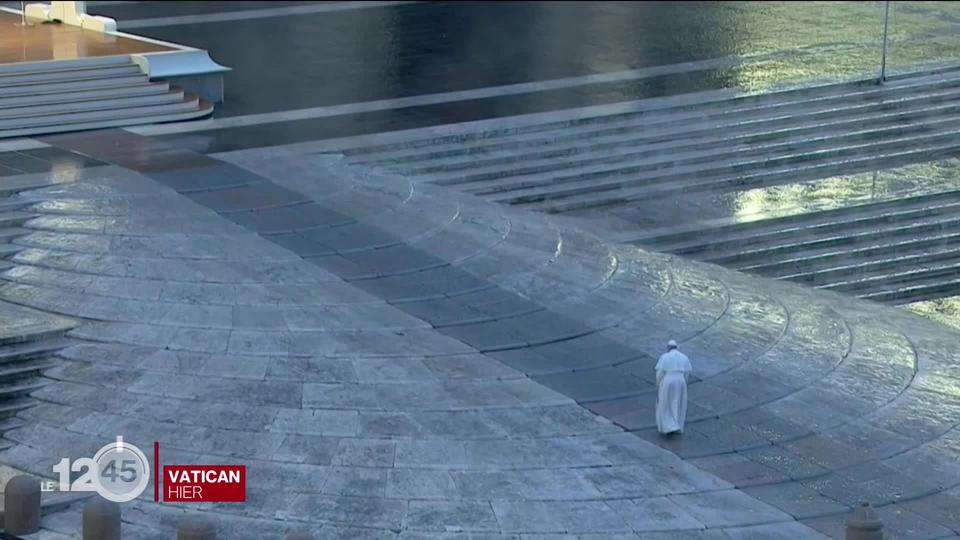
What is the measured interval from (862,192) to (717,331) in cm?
756

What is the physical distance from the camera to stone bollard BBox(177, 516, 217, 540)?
1427cm

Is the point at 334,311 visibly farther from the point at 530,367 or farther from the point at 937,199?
the point at 937,199

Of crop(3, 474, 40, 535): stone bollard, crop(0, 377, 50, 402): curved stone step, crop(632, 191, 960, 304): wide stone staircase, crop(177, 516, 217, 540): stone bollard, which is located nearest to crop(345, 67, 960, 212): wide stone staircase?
crop(632, 191, 960, 304): wide stone staircase

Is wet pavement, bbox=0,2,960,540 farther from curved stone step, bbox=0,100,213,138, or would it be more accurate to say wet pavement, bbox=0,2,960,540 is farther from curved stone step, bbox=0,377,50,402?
curved stone step, bbox=0,100,213,138

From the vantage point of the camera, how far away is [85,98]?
2605 centimetres

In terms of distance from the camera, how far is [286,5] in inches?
1423

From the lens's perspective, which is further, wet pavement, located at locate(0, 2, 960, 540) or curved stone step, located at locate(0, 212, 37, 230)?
curved stone step, located at locate(0, 212, 37, 230)

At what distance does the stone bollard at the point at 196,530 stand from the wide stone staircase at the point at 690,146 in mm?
10561

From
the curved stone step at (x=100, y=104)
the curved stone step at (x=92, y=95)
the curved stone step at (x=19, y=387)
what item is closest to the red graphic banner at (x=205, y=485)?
the curved stone step at (x=19, y=387)

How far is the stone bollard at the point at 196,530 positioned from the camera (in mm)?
14273

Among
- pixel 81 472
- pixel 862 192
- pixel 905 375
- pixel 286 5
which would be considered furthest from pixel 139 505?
pixel 286 5

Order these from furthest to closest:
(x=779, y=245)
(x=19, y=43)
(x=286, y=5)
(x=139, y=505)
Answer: (x=286, y=5) → (x=19, y=43) → (x=779, y=245) → (x=139, y=505)

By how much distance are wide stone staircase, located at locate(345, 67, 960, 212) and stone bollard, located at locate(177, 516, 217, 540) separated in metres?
10.6

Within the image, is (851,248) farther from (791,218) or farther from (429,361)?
(429,361)
